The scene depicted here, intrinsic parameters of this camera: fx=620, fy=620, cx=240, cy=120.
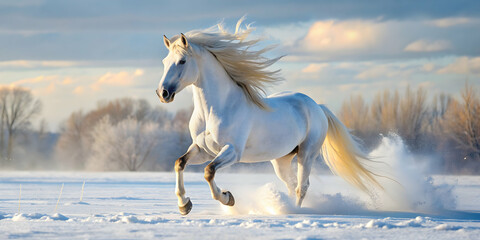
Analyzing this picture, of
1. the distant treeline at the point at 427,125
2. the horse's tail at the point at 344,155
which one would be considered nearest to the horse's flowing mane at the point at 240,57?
the horse's tail at the point at 344,155

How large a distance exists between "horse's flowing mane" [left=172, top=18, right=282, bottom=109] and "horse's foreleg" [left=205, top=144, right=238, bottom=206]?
73cm

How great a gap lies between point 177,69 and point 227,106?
0.69 meters

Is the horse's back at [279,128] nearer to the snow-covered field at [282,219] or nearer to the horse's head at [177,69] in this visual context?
the snow-covered field at [282,219]

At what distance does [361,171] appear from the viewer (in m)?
8.63

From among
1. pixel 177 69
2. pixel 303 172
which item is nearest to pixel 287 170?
pixel 303 172

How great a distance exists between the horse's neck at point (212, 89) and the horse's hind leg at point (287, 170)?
1.58 m

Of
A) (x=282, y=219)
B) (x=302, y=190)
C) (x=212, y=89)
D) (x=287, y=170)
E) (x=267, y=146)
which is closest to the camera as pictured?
(x=282, y=219)

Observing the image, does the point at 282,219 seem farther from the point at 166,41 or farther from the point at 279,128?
the point at 166,41

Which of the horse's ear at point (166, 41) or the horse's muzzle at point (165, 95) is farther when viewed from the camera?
the horse's ear at point (166, 41)

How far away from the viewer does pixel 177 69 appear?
6.14 m

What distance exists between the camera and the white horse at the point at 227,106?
622cm

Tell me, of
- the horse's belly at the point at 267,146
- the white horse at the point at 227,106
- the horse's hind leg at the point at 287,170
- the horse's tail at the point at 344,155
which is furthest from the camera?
the horse's tail at the point at 344,155

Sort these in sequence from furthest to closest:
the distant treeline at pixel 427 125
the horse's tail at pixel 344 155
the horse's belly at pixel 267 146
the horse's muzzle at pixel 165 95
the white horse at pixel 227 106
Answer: the distant treeline at pixel 427 125 < the horse's tail at pixel 344 155 < the horse's belly at pixel 267 146 < the white horse at pixel 227 106 < the horse's muzzle at pixel 165 95

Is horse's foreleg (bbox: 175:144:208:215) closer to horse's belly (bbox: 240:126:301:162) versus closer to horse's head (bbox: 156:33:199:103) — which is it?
horse's belly (bbox: 240:126:301:162)
